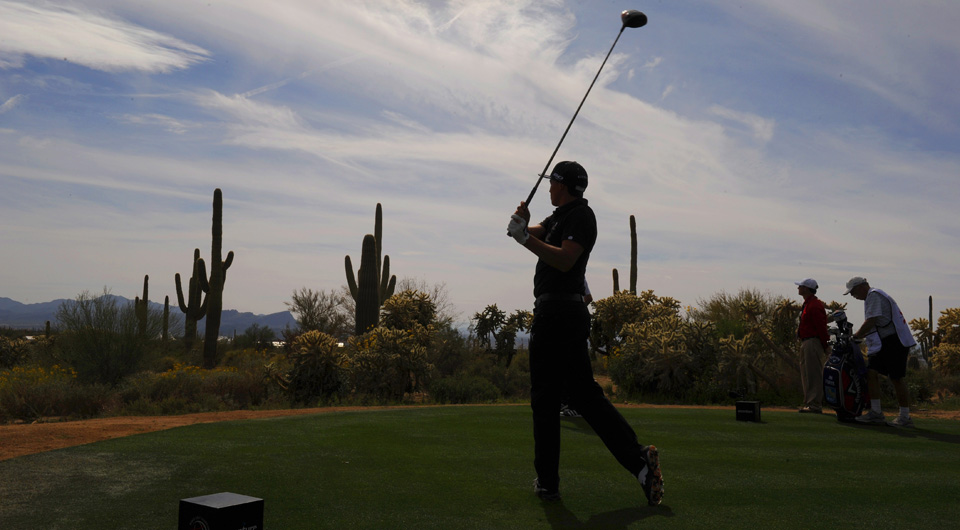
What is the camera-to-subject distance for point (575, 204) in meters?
4.98

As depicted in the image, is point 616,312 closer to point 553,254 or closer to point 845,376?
point 845,376

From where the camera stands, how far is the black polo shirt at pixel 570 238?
4.81m

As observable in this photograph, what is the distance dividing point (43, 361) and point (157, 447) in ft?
61.1

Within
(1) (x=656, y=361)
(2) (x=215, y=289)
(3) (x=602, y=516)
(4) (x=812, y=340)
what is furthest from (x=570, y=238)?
(2) (x=215, y=289)

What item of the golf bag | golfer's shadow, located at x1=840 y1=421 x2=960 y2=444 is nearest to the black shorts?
the golf bag

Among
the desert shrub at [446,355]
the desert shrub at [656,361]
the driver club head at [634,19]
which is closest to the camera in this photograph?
the driver club head at [634,19]

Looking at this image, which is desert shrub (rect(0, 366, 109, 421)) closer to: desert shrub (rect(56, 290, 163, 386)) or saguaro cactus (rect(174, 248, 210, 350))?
desert shrub (rect(56, 290, 163, 386))

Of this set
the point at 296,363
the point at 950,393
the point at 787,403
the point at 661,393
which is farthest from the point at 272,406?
the point at 950,393

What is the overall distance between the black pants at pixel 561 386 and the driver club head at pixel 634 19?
2682 mm

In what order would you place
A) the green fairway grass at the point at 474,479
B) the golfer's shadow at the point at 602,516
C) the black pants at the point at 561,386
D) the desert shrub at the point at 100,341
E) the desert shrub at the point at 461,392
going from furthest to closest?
the desert shrub at the point at 100,341
the desert shrub at the point at 461,392
the black pants at the point at 561,386
the green fairway grass at the point at 474,479
the golfer's shadow at the point at 602,516

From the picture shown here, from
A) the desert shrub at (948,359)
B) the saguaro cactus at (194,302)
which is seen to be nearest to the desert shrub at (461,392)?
the desert shrub at (948,359)

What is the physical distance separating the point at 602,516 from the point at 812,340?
8152 mm

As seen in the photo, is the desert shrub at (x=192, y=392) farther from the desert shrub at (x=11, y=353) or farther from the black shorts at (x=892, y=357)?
the black shorts at (x=892, y=357)

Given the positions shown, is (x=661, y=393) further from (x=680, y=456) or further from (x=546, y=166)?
(x=546, y=166)
